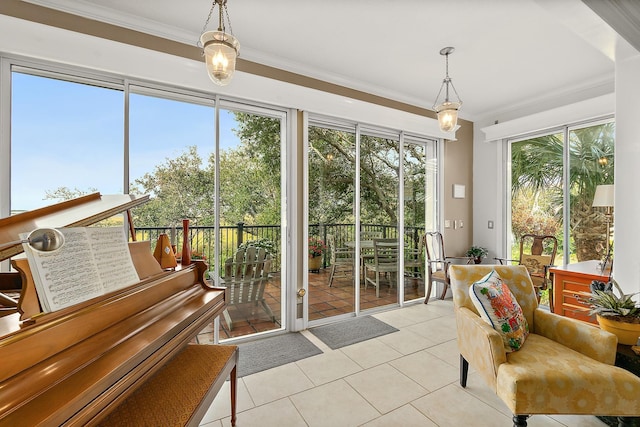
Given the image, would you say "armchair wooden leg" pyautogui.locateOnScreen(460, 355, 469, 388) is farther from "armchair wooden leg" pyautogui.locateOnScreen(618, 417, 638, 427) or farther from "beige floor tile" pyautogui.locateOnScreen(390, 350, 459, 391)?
"armchair wooden leg" pyautogui.locateOnScreen(618, 417, 638, 427)

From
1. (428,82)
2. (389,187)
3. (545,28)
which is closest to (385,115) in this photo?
(428,82)

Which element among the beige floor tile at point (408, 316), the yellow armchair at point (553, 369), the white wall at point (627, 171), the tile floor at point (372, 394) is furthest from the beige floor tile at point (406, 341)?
the white wall at point (627, 171)

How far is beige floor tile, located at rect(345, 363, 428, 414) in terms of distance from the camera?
1.91 m

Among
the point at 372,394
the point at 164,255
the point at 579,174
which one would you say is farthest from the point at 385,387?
the point at 579,174

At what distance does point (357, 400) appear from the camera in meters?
1.93

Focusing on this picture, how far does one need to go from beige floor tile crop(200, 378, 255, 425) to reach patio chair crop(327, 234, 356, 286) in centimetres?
168

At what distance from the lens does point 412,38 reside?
8.37 ft

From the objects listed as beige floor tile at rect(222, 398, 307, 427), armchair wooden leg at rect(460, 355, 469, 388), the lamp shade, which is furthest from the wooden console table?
beige floor tile at rect(222, 398, 307, 427)

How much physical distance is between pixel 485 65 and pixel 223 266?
3416 mm

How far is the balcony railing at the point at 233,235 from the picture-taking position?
251cm

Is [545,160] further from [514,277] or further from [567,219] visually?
[514,277]

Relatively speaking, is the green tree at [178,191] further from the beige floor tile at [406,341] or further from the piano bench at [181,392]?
the beige floor tile at [406,341]

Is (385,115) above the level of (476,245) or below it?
above

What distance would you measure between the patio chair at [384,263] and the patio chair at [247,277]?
1.36 m
